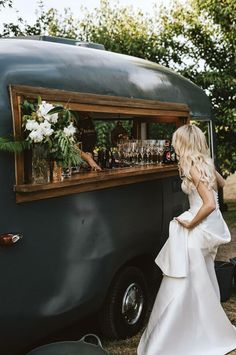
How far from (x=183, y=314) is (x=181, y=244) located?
61 cm

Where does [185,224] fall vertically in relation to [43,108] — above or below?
below

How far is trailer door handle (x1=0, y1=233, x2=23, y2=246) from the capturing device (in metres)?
3.34

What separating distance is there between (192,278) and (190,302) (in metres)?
0.21

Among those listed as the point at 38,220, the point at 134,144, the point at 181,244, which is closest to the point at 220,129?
the point at 134,144

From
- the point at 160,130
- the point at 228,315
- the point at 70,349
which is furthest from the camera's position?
the point at 160,130

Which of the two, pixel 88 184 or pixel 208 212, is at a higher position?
pixel 88 184

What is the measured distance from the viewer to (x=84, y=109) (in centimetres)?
411

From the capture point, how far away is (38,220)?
142 inches

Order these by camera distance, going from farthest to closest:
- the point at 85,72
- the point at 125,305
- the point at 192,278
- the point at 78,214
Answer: the point at 125,305, the point at 192,278, the point at 85,72, the point at 78,214

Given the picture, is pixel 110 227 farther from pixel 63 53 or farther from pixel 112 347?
pixel 63 53

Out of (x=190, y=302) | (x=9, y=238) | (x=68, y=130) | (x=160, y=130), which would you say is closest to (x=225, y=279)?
(x=190, y=302)

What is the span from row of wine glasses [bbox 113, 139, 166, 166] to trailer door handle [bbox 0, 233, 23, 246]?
2.22 metres

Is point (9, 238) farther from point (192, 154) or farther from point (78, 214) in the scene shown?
point (192, 154)

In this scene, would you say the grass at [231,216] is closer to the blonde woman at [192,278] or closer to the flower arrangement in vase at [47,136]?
the blonde woman at [192,278]
